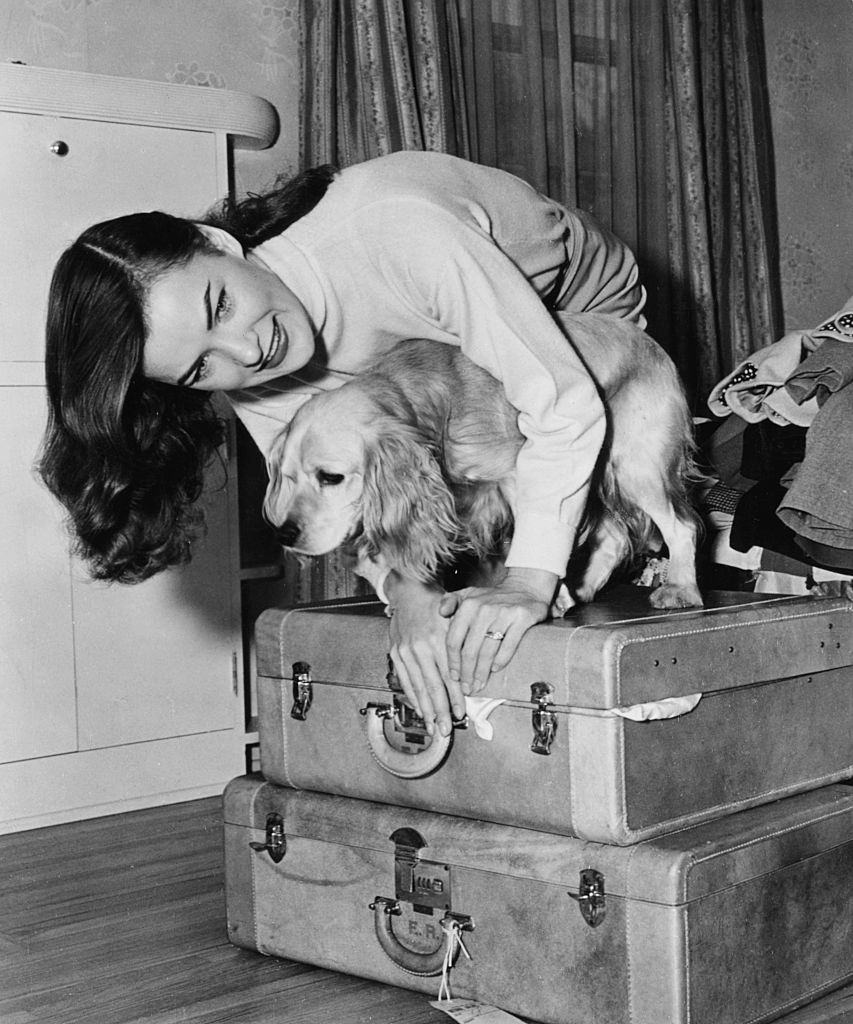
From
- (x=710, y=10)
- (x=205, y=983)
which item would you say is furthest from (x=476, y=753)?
(x=710, y=10)

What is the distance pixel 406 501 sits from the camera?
4.86 ft

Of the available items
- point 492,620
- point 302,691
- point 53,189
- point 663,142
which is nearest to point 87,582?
point 53,189

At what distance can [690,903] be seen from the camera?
52.1 inches

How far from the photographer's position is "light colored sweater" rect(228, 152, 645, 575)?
1.46 m

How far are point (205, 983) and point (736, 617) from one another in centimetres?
82

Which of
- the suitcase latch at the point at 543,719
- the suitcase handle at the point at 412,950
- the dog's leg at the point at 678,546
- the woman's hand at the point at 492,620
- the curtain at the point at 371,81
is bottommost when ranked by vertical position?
the suitcase handle at the point at 412,950

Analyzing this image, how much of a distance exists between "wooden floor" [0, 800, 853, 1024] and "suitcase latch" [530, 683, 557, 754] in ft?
1.16

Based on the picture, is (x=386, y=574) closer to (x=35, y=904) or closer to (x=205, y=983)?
(x=205, y=983)

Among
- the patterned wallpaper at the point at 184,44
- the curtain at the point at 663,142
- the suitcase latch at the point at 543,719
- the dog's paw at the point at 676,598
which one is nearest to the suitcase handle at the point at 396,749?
the suitcase latch at the point at 543,719

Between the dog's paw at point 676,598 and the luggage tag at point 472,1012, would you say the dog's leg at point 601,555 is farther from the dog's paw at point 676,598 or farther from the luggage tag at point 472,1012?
the luggage tag at point 472,1012

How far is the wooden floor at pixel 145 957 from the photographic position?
1491 mm

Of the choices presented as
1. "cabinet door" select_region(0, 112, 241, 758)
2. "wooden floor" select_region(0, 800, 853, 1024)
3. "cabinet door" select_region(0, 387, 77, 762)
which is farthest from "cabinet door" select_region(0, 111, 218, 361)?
"wooden floor" select_region(0, 800, 853, 1024)

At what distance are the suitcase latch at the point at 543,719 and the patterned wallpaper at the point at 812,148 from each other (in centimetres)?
294

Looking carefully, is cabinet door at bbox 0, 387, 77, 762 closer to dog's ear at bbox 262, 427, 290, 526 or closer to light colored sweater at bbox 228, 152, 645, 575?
light colored sweater at bbox 228, 152, 645, 575
